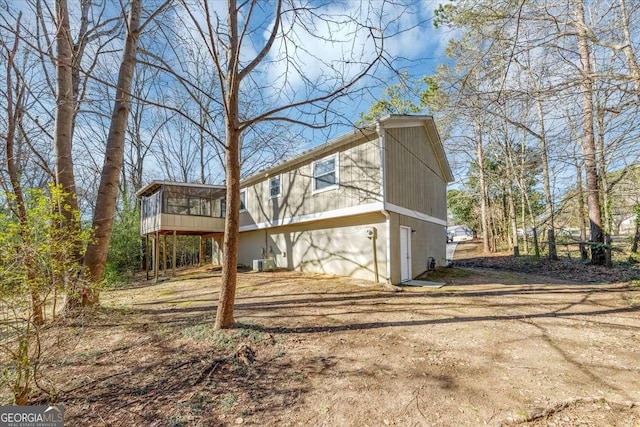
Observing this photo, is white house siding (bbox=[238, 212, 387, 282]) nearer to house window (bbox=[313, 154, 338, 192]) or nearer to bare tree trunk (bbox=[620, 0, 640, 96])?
house window (bbox=[313, 154, 338, 192])

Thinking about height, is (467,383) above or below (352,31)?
below

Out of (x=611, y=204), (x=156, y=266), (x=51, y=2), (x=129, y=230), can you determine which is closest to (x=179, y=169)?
(x=129, y=230)

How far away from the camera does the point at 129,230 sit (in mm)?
14664

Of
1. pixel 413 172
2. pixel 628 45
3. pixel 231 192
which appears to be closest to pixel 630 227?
pixel 413 172

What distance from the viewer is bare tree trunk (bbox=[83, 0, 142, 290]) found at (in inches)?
213

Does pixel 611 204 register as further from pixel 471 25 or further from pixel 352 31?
pixel 352 31

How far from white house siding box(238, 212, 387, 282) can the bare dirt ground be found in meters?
2.44

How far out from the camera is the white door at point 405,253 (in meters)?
8.48

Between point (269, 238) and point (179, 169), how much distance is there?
13920 mm

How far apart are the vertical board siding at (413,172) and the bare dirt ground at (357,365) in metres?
3.73

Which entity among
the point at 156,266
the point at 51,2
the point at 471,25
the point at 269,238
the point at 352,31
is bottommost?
the point at 156,266

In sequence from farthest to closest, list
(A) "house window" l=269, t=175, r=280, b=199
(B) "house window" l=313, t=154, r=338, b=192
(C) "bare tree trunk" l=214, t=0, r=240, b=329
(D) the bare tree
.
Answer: (A) "house window" l=269, t=175, r=280, b=199 → (B) "house window" l=313, t=154, r=338, b=192 → (C) "bare tree trunk" l=214, t=0, r=240, b=329 → (D) the bare tree

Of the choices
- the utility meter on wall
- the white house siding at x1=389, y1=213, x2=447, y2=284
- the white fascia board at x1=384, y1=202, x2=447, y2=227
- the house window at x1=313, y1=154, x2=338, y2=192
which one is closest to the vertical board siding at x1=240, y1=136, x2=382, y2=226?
the house window at x1=313, y1=154, x2=338, y2=192

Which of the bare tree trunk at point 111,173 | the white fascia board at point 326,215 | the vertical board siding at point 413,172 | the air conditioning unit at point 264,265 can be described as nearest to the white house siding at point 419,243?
the vertical board siding at point 413,172
